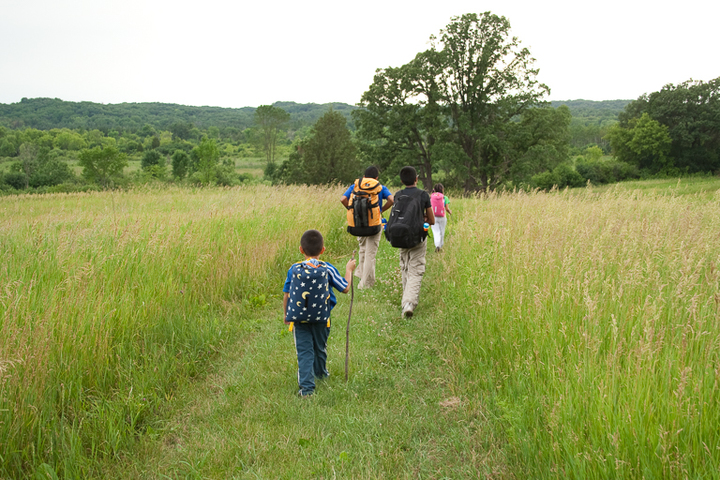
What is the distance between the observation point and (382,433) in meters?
3.21

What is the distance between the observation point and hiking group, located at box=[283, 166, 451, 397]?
12.6 feet

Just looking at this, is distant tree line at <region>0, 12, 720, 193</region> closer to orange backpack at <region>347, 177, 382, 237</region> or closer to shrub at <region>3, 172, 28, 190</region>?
shrub at <region>3, 172, 28, 190</region>

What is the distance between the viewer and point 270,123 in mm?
97500

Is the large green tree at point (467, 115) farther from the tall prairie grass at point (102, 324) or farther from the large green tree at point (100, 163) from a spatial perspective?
the large green tree at point (100, 163)

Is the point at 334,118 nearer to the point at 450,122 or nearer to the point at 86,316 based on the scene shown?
the point at 450,122

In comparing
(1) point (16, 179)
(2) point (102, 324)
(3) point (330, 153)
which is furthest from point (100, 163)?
(2) point (102, 324)

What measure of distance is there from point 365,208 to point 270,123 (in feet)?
316

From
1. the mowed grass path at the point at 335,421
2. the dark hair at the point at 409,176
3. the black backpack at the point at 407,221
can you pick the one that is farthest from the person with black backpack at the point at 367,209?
the mowed grass path at the point at 335,421

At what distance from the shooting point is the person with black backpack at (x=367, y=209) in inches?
281

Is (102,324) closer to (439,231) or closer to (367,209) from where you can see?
(367,209)

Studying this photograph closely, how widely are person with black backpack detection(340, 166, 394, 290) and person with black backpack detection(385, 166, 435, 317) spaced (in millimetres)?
937

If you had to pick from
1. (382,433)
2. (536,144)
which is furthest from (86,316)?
(536,144)

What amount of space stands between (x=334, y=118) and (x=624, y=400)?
4380 cm

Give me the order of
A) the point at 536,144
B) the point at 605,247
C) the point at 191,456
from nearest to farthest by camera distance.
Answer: the point at 191,456, the point at 605,247, the point at 536,144
